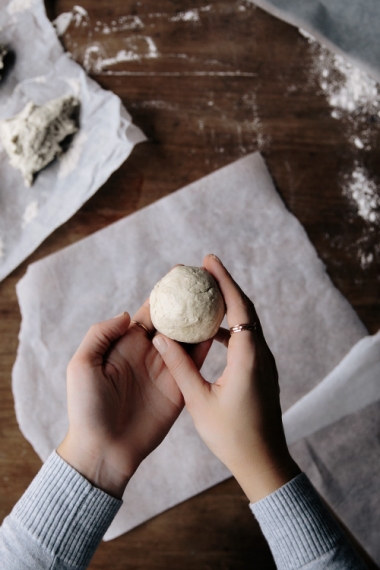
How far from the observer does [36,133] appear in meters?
1.04

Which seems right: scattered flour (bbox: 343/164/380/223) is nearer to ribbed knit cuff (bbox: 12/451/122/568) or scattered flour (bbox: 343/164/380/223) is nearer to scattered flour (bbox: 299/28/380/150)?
scattered flour (bbox: 299/28/380/150)

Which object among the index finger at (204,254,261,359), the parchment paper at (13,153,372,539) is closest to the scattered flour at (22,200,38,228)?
the parchment paper at (13,153,372,539)

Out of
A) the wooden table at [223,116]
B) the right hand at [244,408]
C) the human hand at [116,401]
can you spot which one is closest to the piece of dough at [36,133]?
the wooden table at [223,116]

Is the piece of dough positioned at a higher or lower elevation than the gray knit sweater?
higher

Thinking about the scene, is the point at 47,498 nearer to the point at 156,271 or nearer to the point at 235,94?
the point at 156,271

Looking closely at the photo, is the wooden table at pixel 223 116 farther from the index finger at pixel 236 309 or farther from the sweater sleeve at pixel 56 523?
the sweater sleeve at pixel 56 523

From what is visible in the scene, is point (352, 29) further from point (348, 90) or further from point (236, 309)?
point (236, 309)

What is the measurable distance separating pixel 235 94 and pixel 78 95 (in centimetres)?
39

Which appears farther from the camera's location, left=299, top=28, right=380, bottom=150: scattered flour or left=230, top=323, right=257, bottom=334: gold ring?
left=299, top=28, right=380, bottom=150: scattered flour

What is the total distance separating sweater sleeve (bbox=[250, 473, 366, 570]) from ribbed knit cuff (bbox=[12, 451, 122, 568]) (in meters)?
0.26

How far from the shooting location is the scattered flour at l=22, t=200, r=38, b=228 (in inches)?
42.6

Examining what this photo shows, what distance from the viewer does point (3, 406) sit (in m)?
1.03

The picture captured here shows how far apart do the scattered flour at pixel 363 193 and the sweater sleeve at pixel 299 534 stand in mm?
669

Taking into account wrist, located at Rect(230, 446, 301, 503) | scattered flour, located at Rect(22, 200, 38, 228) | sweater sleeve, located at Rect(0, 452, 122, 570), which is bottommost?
wrist, located at Rect(230, 446, 301, 503)
